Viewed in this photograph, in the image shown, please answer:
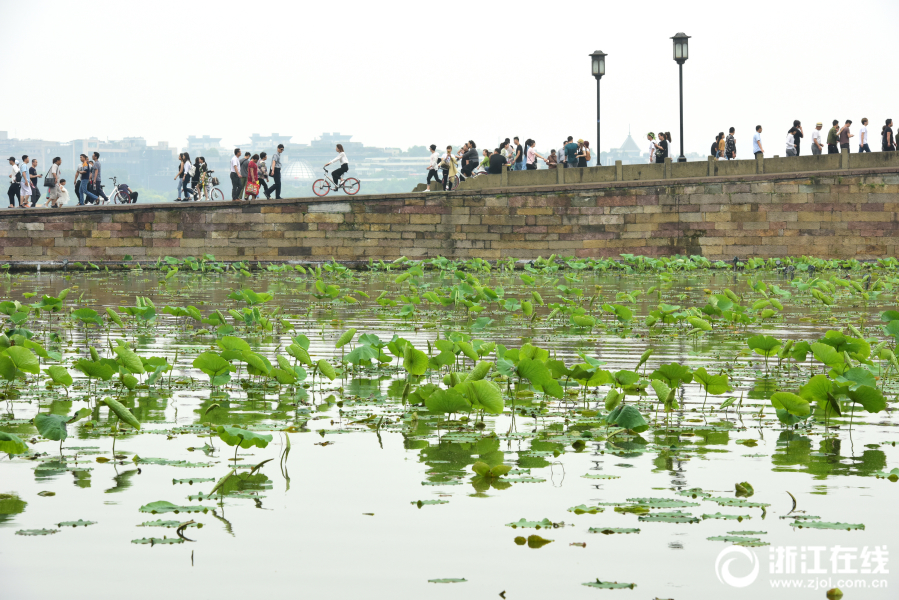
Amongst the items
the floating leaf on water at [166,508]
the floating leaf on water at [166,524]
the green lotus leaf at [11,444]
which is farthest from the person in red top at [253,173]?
the floating leaf on water at [166,524]

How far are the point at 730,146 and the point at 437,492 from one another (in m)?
27.8

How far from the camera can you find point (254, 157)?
94.8ft

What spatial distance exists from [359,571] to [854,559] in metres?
1.31

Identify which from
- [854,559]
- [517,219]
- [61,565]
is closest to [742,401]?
[854,559]

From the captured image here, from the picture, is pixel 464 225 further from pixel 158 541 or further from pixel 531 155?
pixel 158 541

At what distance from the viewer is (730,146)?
3016 cm

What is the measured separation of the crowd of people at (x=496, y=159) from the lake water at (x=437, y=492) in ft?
74.0

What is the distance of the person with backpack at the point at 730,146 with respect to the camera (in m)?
30.2

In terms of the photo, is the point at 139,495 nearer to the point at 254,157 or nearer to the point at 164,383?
the point at 164,383

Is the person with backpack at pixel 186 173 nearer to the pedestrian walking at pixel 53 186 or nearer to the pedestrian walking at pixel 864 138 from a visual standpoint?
the pedestrian walking at pixel 53 186

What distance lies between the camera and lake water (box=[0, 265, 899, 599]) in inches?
116

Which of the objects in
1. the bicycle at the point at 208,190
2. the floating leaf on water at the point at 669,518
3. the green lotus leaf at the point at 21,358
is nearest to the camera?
the floating leaf on water at the point at 669,518

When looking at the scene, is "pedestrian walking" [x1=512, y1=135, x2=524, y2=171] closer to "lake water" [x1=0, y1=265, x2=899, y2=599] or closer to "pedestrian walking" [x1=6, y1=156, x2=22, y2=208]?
"pedestrian walking" [x1=6, y1=156, x2=22, y2=208]

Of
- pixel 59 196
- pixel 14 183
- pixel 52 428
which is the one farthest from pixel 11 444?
pixel 14 183
